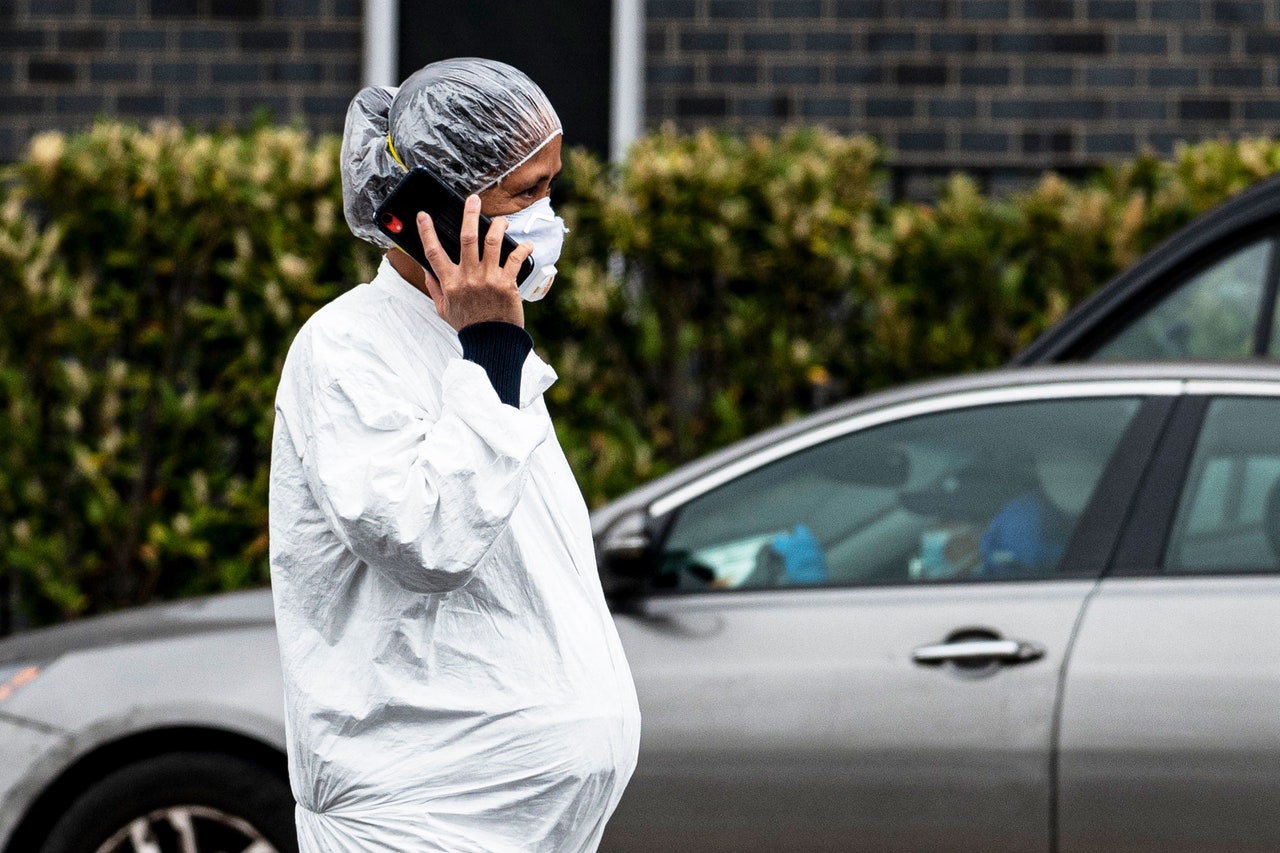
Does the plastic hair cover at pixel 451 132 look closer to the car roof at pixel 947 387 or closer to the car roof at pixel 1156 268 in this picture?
the car roof at pixel 947 387

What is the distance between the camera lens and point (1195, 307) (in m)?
4.36

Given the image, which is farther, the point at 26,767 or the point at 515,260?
the point at 26,767

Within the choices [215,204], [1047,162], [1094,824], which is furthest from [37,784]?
[1047,162]

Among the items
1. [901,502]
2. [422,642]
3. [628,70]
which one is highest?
[628,70]

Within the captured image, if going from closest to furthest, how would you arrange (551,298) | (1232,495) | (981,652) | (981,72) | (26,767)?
(981,652), (1232,495), (26,767), (551,298), (981,72)

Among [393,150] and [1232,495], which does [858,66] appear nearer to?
[1232,495]

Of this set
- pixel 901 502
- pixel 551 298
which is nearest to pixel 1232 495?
A: pixel 901 502

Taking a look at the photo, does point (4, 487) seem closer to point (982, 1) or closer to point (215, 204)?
point (215, 204)

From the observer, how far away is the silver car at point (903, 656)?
3.38 metres

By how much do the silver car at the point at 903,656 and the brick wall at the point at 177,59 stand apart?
4.29 meters

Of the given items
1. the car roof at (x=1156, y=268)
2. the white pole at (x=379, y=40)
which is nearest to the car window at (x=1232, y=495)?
the car roof at (x=1156, y=268)

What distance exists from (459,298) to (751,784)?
1.91m

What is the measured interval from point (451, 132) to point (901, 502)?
6.99 ft

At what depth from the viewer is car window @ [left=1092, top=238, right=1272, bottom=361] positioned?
14.1 ft
